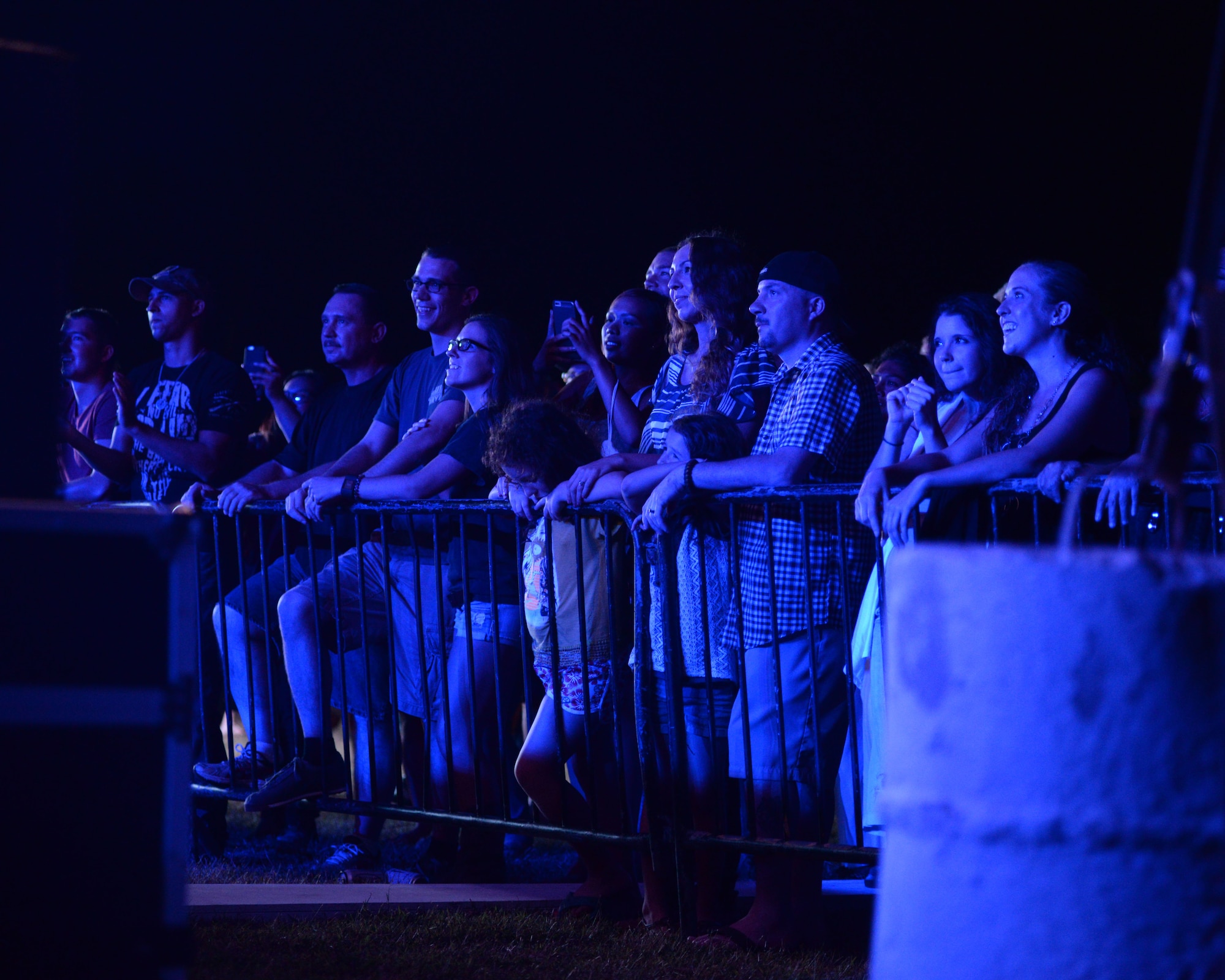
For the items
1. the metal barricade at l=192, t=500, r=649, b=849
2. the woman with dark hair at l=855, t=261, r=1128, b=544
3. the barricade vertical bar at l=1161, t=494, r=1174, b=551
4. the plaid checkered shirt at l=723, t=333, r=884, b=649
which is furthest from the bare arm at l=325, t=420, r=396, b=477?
the barricade vertical bar at l=1161, t=494, r=1174, b=551

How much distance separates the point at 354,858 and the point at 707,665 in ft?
6.22

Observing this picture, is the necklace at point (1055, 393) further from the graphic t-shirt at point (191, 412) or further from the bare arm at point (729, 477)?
the graphic t-shirt at point (191, 412)

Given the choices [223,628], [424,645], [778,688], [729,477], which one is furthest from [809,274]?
[223,628]

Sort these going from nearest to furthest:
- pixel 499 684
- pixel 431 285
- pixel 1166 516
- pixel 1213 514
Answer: pixel 1213 514, pixel 1166 516, pixel 499 684, pixel 431 285

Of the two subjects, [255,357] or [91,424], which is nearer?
[91,424]

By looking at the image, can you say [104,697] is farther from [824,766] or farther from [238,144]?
[238,144]

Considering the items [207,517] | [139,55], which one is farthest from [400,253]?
[207,517]

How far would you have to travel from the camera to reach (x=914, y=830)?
1.83m

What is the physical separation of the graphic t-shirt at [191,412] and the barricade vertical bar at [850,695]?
3.28m

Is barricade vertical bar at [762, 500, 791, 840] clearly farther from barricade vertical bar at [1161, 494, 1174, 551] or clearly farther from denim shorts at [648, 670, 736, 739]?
barricade vertical bar at [1161, 494, 1174, 551]

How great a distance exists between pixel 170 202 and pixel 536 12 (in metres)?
3.33

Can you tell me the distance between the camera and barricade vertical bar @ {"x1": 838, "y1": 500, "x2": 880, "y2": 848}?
3.98 meters

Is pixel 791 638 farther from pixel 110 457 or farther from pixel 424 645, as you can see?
pixel 110 457

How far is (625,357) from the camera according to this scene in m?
5.51
